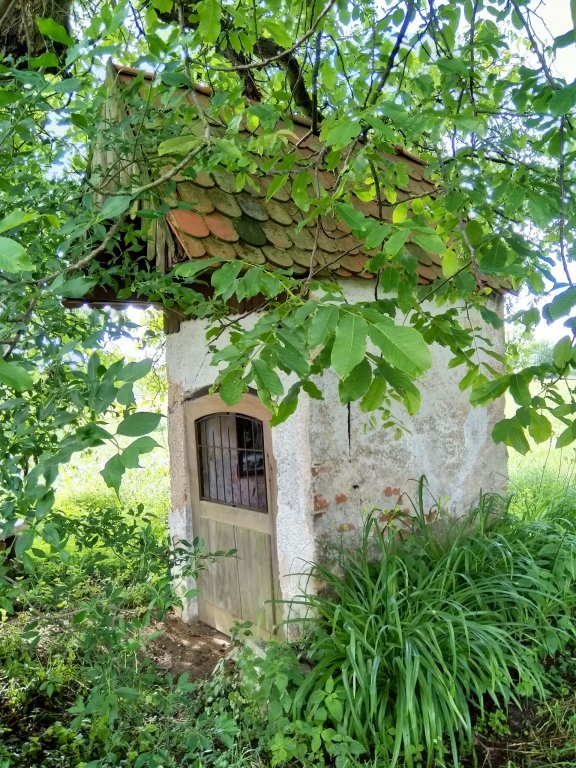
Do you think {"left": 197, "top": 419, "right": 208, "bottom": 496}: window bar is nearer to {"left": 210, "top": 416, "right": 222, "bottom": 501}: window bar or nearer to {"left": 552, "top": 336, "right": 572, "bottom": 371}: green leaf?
{"left": 210, "top": 416, "right": 222, "bottom": 501}: window bar

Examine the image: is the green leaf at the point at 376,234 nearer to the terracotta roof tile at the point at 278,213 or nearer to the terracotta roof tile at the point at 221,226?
the terracotta roof tile at the point at 221,226

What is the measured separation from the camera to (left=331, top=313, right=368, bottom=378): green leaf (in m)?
1.15

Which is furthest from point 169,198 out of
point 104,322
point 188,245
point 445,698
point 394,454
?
point 445,698

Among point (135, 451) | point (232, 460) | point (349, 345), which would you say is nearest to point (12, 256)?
point (135, 451)

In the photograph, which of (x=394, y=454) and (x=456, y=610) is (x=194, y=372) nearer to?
(x=394, y=454)

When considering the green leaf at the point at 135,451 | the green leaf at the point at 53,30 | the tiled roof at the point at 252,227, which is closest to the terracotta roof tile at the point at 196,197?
the tiled roof at the point at 252,227

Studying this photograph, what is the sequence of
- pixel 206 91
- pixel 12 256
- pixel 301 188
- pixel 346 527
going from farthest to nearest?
pixel 346 527
pixel 206 91
pixel 301 188
pixel 12 256

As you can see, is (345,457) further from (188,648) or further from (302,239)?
(188,648)

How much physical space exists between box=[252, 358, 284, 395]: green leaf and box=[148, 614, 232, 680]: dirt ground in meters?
2.99

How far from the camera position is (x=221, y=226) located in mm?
3055

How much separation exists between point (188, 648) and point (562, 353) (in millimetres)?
3557

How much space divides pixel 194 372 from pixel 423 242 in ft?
10.1

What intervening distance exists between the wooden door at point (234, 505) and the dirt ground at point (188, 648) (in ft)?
0.36

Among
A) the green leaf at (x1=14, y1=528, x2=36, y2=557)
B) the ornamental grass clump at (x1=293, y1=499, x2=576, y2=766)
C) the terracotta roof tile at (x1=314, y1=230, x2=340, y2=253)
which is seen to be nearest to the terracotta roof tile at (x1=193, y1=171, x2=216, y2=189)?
the terracotta roof tile at (x1=314, y1=230, x2=340, y2=253)
